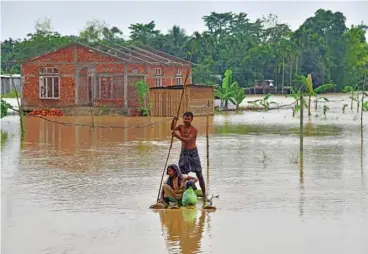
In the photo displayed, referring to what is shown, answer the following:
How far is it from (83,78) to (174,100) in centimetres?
520

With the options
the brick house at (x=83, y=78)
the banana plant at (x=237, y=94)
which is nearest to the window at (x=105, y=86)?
the brick house at (x=83, y=78)

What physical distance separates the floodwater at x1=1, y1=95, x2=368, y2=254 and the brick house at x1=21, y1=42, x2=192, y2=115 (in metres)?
13.4

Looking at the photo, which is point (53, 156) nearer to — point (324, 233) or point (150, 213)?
point (150, 213)

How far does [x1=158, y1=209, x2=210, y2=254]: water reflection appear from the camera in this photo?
790 cm

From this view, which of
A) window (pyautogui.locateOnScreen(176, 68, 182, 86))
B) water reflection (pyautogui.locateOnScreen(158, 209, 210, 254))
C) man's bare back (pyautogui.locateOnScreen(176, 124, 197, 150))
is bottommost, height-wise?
water reflection (pyautogui.locateOnScreen(158, 209, 210, 254))

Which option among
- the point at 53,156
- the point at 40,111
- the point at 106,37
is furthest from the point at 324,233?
the point at 106,37

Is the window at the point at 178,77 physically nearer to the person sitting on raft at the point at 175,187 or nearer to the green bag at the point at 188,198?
the person sitting on raft at the point at 175,187

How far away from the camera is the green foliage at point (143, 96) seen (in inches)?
1265

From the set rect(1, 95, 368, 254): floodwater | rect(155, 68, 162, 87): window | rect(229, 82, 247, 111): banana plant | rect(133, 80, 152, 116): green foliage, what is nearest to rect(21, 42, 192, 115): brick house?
rect(155, 68, 162, 87): window

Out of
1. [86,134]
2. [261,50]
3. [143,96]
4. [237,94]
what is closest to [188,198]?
[86,134]

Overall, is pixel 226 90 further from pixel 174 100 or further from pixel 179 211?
pixel 179 211

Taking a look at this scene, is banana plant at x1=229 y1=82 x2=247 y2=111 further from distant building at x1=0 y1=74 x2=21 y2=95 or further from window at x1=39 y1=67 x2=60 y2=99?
distant building at x1=0 y1=74 x2=21 y2=95

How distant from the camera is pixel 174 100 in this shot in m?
32.0

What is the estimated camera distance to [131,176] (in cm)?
1335
